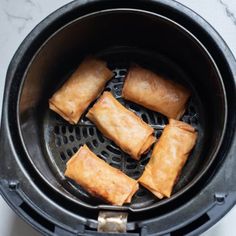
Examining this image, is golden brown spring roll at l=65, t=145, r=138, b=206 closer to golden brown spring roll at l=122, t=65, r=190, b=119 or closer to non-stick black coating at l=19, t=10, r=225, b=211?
non-stick black coating at l=19, t=10, r=225, b=211

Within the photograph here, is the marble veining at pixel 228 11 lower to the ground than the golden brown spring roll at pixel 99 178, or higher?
higher

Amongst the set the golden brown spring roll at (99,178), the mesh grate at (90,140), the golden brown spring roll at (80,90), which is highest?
the golden brown spring roll at (80,90)

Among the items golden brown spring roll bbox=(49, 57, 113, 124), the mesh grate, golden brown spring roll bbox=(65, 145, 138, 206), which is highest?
golden brown spring roll bbox=(49, 57, 113, 124)

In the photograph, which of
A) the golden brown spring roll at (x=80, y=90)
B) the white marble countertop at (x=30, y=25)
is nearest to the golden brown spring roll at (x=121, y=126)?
the golden brown spring roll at (x=80, y=90)

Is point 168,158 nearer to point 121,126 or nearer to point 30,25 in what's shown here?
point 121,126

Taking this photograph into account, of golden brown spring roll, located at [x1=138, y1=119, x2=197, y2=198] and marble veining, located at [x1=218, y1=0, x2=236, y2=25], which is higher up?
marble veining, located at [x1=218, y1=0, x2=236, y2=25]

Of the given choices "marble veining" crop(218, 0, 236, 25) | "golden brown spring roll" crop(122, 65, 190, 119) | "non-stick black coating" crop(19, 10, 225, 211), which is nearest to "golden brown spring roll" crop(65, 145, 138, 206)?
"non-stick black coating" crop(19, 10, 225, 211)

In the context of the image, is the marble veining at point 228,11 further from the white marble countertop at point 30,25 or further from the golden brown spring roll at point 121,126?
the golden brown spring roll at point 121,126
